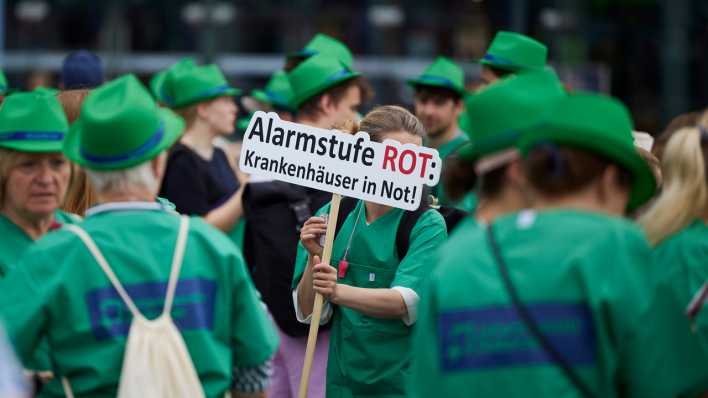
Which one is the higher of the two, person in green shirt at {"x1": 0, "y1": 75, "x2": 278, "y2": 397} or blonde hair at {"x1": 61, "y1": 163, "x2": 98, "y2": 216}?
person in green shirt at {"x1": 0, "y1": 75, "x2": 278, "y2": 397}

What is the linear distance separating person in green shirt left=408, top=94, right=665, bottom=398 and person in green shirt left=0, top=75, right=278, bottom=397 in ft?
2.56

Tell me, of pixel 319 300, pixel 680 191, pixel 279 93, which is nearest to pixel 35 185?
pixel 319 300

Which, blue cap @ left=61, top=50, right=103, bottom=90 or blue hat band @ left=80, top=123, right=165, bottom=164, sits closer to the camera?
blue hat band @ left=80, top=123, right=165, bottom=164

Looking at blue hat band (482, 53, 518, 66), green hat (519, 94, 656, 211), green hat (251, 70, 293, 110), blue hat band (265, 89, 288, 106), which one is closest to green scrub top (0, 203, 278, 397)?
green hat (519, 94, 656, 211)

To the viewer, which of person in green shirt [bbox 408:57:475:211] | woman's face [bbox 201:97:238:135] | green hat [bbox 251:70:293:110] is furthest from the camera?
green hat [bbox 251:70:293:110]

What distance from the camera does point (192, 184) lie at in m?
8.59

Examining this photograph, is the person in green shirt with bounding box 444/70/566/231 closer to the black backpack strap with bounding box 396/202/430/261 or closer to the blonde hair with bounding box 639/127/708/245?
the blonde hair with bounding box 639/127/708/245

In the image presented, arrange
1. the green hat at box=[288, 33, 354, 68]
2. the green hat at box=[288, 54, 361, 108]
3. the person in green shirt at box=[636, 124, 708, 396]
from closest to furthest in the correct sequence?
the person in green shirt at box=[636, 124, 708, 396] → the green hat at box=[288, 54, 361, 108] → the green hat at box=[288, 33, 354, 68]

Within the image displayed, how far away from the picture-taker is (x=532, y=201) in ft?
13.4

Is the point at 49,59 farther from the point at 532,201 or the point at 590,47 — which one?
the point at 532,201

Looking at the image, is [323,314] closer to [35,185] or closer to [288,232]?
Answer: [288,232]

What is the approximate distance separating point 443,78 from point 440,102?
18 centimetres

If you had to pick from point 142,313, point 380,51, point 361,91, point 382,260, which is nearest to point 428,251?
point 382,260

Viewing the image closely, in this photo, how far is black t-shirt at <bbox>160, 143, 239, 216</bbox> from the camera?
8539 mm
